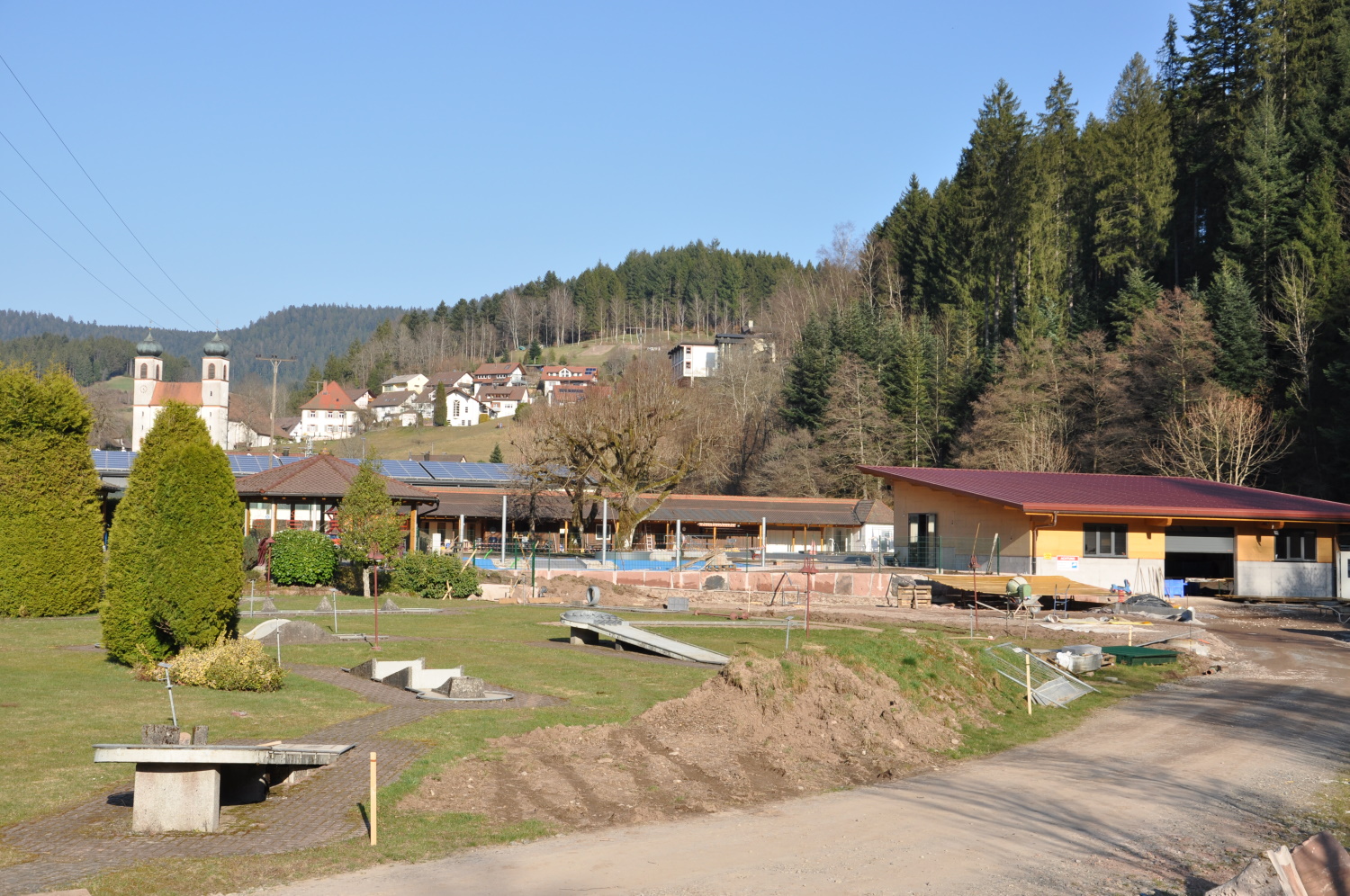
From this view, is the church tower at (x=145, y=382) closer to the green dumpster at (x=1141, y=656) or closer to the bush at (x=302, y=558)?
the bush at (x=302, y=558)

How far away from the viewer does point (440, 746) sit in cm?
1290

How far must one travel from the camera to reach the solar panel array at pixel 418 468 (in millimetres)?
70375

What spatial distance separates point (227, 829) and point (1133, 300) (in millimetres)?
61857

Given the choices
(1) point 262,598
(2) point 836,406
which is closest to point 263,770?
(1) point 262,598

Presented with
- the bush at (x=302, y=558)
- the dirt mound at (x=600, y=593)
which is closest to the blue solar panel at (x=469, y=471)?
the dirt mound at (x=600, y=593)

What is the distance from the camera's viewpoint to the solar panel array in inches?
2771

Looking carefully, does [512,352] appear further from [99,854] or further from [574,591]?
[99,854]

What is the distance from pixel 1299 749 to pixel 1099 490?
95.4ft

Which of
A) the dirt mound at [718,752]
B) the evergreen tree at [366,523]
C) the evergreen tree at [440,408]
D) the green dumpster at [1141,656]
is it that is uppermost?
the evergreen tree at [440,408]

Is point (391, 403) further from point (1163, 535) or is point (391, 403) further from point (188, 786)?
point (188, 786)

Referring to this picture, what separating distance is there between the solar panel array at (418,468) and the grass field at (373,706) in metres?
47.1

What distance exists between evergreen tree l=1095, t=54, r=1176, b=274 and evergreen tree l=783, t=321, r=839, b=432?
1999 centimetres

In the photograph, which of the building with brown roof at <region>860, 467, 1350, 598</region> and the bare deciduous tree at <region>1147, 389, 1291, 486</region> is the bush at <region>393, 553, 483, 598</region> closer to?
the building with brown roof at <region>860, 467, 1350, 598</region>

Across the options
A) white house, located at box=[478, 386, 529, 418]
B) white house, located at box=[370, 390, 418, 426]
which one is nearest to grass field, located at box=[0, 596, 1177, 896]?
white house, located at box=[478, 386, 529, 418]
